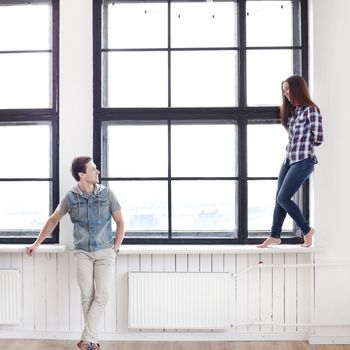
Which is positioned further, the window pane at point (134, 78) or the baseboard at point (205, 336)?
the window pane at point (134, 78)

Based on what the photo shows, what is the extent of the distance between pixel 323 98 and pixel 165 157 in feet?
4.66

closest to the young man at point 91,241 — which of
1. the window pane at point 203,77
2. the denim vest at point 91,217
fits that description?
the denim vest at point 91,217

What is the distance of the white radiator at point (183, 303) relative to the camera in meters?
3.71

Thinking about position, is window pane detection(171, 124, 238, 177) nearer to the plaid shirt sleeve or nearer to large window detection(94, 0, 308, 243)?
large window detection(94, 0, 308, 243)

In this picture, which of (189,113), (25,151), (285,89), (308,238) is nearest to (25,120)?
(25,151)

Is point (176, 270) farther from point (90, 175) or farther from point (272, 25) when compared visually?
point (272, 25)

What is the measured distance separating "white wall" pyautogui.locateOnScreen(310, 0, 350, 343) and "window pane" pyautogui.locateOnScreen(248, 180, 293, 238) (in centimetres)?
39

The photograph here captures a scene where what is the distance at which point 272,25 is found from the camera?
3941 millimetres

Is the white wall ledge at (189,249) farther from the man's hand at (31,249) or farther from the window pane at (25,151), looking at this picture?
the window pane at (25,151)

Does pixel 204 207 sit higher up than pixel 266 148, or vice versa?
pixel 266 148

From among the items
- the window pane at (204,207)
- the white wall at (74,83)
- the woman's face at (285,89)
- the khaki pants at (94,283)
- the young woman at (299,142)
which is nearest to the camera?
the khaki pants at (94,283)

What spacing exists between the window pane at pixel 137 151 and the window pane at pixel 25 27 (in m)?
1.01

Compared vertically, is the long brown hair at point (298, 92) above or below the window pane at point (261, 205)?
above

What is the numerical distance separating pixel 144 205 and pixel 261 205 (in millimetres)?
1030
